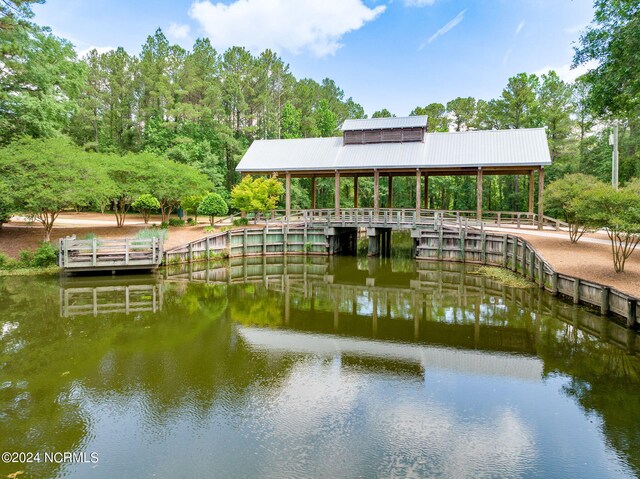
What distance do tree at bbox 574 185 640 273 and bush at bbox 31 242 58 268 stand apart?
2297 centimetres

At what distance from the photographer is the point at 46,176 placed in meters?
20.9

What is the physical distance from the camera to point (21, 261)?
20156mm

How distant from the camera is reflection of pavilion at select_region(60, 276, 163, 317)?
550 inches

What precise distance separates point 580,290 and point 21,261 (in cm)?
2352

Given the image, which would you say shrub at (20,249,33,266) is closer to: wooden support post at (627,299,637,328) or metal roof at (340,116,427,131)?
metal roof at (340,116,427,131)

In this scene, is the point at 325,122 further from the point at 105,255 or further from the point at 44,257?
the point at 44,257

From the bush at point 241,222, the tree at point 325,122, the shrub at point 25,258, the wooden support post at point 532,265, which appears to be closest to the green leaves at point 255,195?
the bush at point 241,222

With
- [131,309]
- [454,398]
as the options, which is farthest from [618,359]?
[131,309]

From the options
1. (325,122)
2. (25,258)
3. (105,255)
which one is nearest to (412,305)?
(105,255)

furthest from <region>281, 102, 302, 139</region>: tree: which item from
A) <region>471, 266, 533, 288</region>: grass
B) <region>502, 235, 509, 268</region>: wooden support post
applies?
<region>471, 266, 533, 288</region>: grass

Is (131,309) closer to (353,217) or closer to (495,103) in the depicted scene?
(353,217)

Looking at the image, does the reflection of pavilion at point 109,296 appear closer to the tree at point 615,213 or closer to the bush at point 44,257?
the bush at point 44,257

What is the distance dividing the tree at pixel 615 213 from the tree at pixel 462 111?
3938cm

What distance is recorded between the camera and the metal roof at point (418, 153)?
26.0 m
